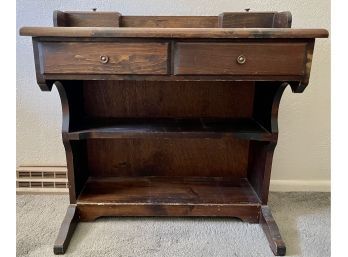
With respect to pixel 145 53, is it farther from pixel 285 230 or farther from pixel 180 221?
pixel 285 230

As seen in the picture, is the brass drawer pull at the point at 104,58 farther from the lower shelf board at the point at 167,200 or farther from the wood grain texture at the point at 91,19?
the lower shelf board at the point at 167,200

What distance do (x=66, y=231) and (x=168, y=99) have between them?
2.08ft

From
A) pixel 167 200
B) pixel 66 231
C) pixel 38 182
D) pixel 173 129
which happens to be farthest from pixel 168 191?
pixel 38 182

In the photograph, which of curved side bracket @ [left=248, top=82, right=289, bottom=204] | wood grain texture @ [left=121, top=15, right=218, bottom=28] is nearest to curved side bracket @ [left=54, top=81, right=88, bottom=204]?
wood grain texture @ [left=121, top=15, right=218, bottom=28]

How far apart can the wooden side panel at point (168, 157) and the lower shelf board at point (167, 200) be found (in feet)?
0.27

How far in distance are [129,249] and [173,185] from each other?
1.14 ft

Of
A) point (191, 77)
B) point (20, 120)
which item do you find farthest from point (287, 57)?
point (20, 120)

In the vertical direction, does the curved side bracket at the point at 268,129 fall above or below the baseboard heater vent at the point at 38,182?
above

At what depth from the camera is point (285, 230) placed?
122cm

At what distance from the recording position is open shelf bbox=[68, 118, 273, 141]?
3.69ft

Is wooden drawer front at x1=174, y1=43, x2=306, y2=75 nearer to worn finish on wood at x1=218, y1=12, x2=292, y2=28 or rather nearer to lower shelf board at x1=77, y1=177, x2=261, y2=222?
worn finish on wood at x1=218, y1=12, x2=292, y2=28

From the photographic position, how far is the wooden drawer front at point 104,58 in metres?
0.96

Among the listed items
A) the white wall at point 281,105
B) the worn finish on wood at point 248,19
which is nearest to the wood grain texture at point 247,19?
the worn finish on wood at point 248,19

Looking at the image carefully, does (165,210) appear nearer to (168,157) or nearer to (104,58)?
(168,157)
